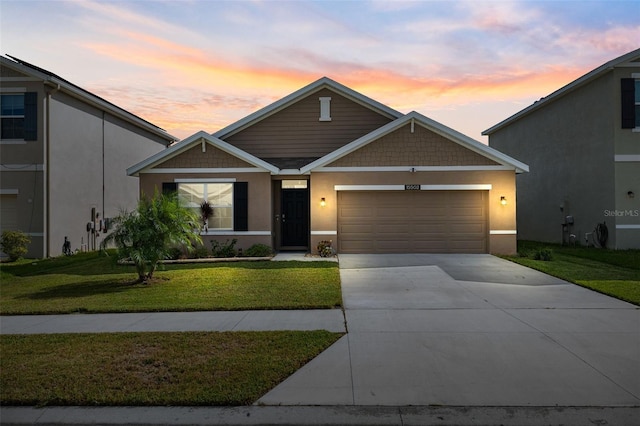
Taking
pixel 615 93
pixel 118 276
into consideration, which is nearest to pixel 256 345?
pixel 118 276

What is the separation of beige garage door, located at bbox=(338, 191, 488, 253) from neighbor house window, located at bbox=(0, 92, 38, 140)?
11123mm

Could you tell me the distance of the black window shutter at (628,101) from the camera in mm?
15461

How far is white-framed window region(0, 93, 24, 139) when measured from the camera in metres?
15.6

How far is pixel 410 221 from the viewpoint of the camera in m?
15.2

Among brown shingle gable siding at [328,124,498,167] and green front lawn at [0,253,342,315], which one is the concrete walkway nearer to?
green front lawn at [0,253,342,315]

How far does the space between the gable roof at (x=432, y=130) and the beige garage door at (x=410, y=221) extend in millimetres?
1315

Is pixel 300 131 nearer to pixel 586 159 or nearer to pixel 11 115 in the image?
pixel 11 115

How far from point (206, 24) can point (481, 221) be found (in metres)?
10.7

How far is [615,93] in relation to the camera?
51.1 ft

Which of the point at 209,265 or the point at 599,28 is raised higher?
the point at 599,28

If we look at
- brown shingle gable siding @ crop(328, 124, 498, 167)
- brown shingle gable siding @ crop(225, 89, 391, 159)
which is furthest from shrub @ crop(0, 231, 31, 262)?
brown shingle gable siding @ crop(328, 124, 498, 167)

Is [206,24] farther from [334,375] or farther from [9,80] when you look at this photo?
[334,375]

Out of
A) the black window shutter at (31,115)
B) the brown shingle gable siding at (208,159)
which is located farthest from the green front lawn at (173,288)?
the black window shutter at (31,115)

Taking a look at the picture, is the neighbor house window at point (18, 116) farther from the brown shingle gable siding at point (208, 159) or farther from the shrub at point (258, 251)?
the shrub at point (258, 251)
